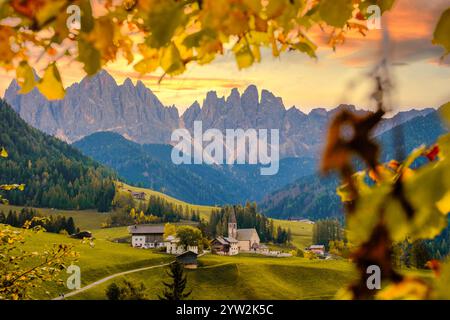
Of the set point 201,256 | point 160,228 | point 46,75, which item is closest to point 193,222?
point 160,228

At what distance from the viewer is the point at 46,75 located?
7.93 feet

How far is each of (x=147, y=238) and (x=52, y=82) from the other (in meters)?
146

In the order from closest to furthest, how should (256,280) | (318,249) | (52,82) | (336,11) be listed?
(336,11), (52,82), (256,280), (318,249)

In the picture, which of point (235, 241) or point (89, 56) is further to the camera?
point (235, 241)

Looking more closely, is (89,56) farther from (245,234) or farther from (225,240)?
(245,234)

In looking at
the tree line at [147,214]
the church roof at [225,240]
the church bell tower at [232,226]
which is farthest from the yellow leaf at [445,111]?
the tree line at [147,214]

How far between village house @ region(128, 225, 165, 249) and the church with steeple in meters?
15.0

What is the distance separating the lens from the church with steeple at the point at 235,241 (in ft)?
477

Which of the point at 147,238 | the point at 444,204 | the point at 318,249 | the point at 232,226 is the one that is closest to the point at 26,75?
the point at 444,204

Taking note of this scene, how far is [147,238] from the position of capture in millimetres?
145625

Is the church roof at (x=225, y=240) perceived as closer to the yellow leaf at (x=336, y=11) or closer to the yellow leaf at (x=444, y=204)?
the yellow leaf at (x=336, y=11)

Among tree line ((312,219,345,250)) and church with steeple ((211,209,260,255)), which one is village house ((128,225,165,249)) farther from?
tree line ((312,219,345,250))

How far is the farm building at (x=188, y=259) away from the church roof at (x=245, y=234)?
33937 millimetres
